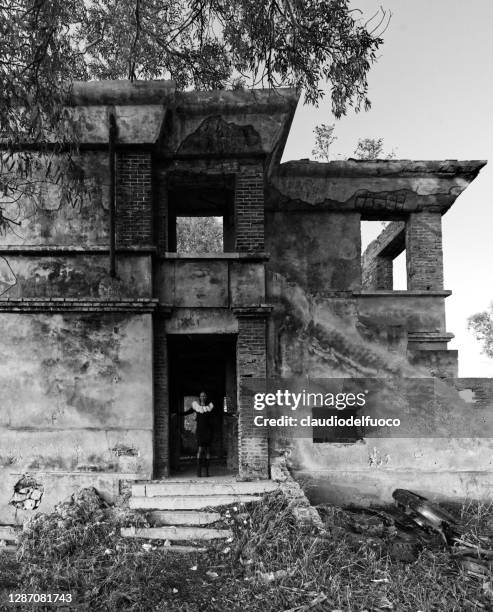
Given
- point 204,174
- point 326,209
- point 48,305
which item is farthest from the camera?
point 326,209

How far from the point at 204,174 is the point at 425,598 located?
7.45 m

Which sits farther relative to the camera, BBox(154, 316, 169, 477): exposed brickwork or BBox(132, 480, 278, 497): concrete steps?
BBox(154, 316, 169, 477): exposed brickwork

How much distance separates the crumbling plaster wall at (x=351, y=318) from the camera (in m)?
10.5

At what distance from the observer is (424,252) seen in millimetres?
11570

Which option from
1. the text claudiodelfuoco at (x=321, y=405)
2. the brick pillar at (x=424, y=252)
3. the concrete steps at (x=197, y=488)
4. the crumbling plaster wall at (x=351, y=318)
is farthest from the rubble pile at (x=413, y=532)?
the brick pillar at (x=424, y=252)

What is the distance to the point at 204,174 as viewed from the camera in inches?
418

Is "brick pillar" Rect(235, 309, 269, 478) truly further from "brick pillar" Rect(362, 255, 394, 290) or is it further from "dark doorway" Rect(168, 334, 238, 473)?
"brick pillar" Rect(362, 255, 394, 290)

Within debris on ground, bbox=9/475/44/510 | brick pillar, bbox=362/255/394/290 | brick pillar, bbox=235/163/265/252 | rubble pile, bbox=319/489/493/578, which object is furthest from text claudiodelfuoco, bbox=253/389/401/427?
brick pillar, bbox=362/255/394/290

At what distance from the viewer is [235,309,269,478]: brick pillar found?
33.0 ft

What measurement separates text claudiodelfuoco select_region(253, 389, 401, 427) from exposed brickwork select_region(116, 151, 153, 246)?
3.64 m

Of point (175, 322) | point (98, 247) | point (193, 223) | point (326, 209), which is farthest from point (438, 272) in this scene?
→ point (193, 223)

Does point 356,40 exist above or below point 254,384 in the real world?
above

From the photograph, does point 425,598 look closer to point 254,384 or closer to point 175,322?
point 254,384

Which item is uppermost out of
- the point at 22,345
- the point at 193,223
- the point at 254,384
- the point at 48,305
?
the point at 193,223
